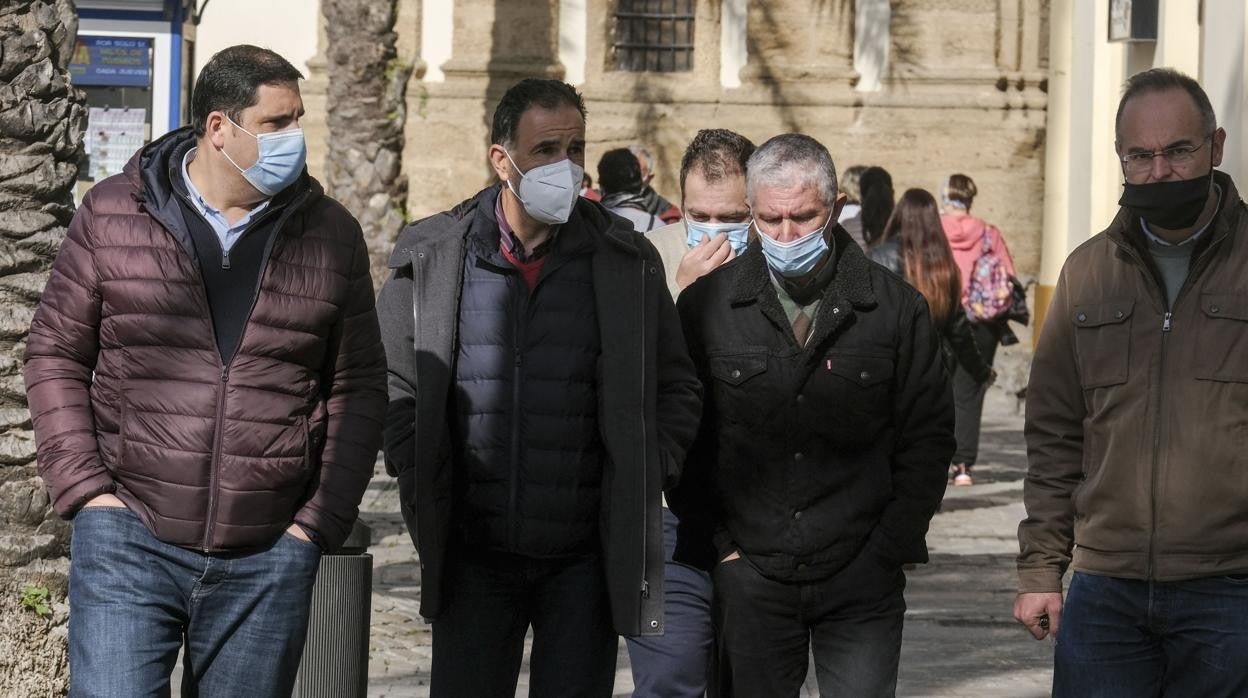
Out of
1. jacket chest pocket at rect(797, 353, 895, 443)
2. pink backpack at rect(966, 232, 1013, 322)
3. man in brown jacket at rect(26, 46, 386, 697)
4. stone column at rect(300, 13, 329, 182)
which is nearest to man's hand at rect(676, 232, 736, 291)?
jacket chest pocket at rect(797, 353, 895, 443)

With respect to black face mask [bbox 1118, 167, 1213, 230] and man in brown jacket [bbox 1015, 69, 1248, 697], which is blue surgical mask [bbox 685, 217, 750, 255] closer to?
man in brown jacket [bbox 1015, 69, 1248, 697]

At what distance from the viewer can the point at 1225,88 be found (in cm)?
1166

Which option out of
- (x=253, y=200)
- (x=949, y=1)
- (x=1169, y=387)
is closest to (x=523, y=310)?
(x=253, y=200)

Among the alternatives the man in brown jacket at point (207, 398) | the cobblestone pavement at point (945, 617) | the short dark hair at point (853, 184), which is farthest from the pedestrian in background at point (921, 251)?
the man in brown jacket at point (207, 398)

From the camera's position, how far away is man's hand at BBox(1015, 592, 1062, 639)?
4844 millimetres

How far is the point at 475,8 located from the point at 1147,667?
21593 mm

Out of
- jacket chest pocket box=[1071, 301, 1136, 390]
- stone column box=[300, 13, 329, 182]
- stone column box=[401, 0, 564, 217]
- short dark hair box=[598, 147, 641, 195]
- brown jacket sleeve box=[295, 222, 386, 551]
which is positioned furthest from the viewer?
stone column box=[401, 0, 564, 217]

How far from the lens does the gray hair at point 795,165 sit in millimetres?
5164

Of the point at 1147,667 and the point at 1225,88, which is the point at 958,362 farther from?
the point at 1147,667

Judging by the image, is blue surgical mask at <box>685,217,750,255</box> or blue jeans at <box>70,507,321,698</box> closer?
blue jeans at <box>70,507,321,698</box>

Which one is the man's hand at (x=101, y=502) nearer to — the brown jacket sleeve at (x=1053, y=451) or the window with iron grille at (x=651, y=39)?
the brown jacket sleeve at (x=1053, y=451)

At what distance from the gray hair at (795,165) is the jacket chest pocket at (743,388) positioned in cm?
42

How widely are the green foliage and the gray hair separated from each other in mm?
2923

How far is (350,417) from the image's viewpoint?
15.7 ft
